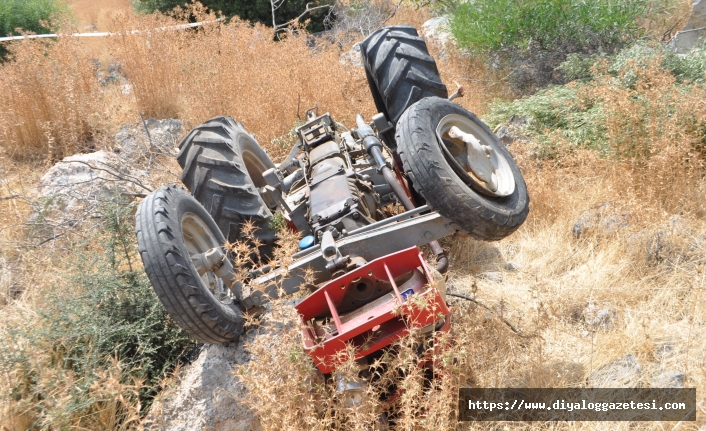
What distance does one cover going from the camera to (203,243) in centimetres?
298

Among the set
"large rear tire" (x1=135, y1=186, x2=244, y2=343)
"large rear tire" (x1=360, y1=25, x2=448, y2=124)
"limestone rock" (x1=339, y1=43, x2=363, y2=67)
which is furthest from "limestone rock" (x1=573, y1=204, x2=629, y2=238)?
"limestone rock" (x1=339, y1=43, x2=363, y2=67)

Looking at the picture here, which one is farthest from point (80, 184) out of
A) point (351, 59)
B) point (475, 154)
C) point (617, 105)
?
point (617, 105)

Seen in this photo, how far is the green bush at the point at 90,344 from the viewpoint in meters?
2.58

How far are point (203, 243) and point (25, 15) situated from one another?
33.9 feet

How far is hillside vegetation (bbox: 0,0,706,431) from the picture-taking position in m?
2.43

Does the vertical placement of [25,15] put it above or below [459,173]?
above

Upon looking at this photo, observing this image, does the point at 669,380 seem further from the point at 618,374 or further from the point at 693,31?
the point at 693,31

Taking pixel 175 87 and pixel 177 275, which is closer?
pixel 177 275

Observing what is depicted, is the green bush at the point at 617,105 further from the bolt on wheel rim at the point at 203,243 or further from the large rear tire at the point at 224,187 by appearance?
the bolt on wheel rim at the point at 203,243

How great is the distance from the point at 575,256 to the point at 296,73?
13.9ft

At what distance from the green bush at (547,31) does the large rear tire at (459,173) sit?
11.9ft

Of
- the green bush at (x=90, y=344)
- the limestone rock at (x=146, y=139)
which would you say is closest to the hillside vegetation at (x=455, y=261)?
the green bush at (x=90, y=344)

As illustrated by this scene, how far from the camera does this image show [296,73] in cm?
649

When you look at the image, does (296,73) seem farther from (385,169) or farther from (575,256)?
(575,256)
